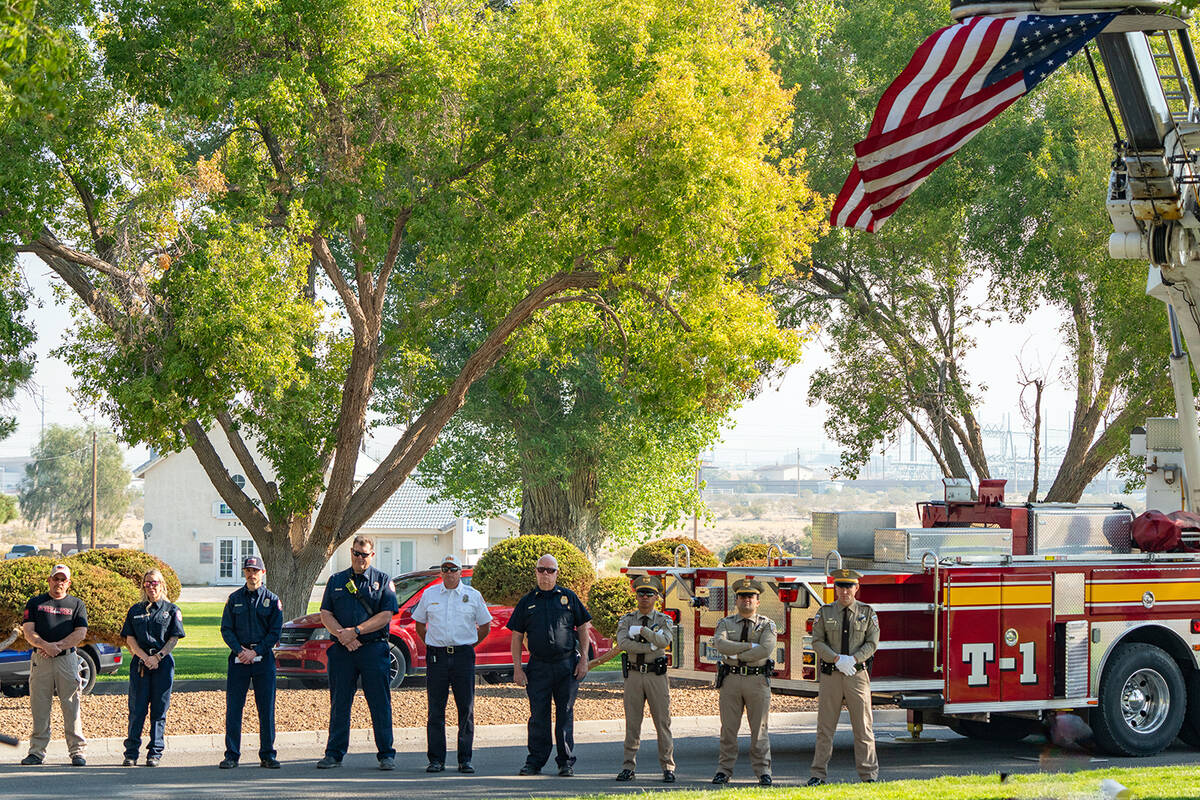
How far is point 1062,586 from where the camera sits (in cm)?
1197

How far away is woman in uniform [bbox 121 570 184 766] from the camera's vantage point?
37.9 ft

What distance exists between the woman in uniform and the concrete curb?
0.69 m

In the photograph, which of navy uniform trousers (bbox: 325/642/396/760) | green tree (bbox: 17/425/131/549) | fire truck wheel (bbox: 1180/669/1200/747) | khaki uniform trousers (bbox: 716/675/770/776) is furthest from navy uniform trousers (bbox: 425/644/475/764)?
green tree (bbox: 17/425/131/549)

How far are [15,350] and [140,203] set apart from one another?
250cm

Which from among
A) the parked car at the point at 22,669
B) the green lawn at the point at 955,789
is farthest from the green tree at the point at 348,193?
the green lawn at the point at 955,789

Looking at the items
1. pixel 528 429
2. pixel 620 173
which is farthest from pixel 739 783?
pixel 528 429

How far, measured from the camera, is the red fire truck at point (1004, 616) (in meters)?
11.3

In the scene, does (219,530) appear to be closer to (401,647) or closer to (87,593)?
(401,647)

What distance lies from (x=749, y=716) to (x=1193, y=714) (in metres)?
4.61

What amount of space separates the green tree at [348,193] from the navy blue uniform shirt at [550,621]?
5.69 m

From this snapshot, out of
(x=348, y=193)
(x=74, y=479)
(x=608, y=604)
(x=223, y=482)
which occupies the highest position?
(x=348, y=193)

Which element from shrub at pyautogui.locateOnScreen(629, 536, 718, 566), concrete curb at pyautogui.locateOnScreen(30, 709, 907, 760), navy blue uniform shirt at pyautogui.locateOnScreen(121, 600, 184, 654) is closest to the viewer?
navy blue uniform shirt at pyautogui.locateOnScreen(121, 600, 184, 654)

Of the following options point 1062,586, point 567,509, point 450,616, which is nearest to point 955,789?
point 1062,586

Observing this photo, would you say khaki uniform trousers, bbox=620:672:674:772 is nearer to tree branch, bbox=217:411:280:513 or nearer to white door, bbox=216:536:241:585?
tree branch, bbox=217:411:280:513
